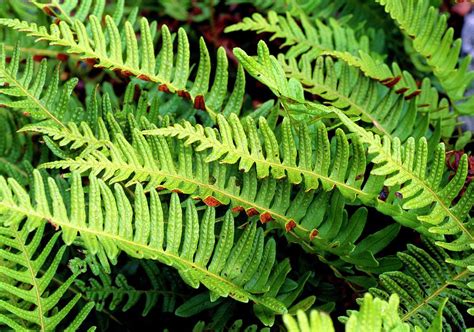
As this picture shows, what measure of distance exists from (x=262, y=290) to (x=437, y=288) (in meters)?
0.27

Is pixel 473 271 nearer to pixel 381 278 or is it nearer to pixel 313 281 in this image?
pixel 381 278

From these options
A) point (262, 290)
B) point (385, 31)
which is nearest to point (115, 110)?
point (262, 290)

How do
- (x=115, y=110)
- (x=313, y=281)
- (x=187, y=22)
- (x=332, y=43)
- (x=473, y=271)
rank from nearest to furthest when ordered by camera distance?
(x=473, y=271) → (x=313, y=281) → (x=115, y=110) → (x=332, y=43) → (x=187, y=22)

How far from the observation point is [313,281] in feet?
3.73

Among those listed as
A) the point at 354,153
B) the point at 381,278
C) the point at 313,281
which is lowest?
the point at 313,281

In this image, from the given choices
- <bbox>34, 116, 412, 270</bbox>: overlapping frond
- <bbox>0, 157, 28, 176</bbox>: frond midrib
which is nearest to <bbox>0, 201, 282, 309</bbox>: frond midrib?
Answer: <bbox>34, 116, 412, 270</bbox>: overlapping frond

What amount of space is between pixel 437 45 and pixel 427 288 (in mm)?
521

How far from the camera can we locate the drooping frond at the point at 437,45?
1263 mm

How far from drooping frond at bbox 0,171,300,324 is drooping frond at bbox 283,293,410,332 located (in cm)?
22

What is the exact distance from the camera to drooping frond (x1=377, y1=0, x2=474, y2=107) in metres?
1.26

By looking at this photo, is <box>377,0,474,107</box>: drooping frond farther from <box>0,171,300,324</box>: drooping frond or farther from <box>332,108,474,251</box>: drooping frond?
<box>0,171,300,324</box>: drooping frond

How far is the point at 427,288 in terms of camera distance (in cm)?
101

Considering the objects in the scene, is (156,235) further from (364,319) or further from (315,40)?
(315,40)

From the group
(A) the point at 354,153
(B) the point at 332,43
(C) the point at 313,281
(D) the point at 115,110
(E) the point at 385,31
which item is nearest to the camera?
(A) the point at 354,153
